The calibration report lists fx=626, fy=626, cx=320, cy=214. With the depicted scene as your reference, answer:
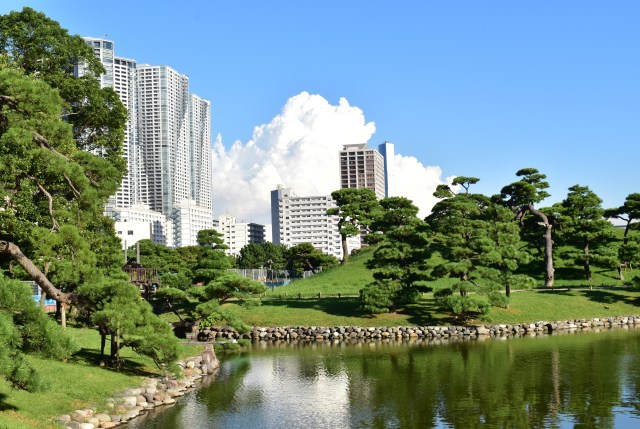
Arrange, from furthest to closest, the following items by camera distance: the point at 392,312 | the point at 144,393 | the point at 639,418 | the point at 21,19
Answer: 1. the point at 392,312
2. the point at 21,19
3. the point at 144,393
4. the point at 639,418

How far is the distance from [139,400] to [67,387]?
2.66 metres

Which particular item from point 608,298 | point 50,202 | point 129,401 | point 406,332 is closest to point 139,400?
point 129,401

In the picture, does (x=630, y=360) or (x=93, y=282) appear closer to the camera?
(x=93, y=282)

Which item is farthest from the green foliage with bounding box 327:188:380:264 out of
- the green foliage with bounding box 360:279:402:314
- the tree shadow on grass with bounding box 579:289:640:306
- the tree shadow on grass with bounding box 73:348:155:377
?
the tree shadow on grass with bounding box 73:348:155:377

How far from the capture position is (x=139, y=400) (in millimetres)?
22516

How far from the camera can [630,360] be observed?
103ft

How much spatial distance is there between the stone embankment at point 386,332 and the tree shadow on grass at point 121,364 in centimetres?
1588

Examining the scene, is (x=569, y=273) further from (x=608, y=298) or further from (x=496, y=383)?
(x=496, y=383)

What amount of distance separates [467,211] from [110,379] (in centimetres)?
3258

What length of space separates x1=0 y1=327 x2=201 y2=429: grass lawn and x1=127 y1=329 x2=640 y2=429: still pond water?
2.10 m

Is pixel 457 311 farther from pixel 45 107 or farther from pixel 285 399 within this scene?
pixel 45 107

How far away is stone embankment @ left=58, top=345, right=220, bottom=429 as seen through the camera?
751 inches

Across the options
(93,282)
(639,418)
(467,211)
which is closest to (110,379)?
(93,282)

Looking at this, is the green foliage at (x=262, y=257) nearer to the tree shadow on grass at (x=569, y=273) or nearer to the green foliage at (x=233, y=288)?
the tree shadow on grass at (x=569, y=273)
